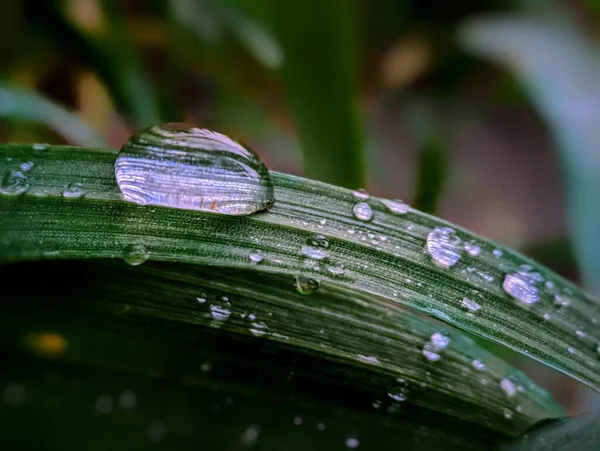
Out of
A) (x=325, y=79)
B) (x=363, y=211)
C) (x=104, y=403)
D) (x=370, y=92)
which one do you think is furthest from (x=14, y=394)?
(x=370, y=92)

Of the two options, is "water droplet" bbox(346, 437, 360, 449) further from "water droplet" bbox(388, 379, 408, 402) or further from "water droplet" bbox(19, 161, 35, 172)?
"water droplet" bbox(19, 161, 35, 172)

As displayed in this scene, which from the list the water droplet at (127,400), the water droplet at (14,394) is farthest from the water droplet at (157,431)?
the water droplet at (14,394)

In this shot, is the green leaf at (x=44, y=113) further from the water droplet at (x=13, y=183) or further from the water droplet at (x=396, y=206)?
the water droplet at (x=396, y=206)

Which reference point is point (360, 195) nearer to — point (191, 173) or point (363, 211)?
point (363, 211)

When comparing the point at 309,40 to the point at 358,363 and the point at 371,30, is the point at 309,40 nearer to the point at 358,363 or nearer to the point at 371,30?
the point at 358,363

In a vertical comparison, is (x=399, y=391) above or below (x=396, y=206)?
below

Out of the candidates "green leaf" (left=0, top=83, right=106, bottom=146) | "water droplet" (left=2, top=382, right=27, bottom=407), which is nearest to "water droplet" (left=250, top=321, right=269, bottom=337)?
"water droplet" (left=2, top=382, right=27, bottom=407)
